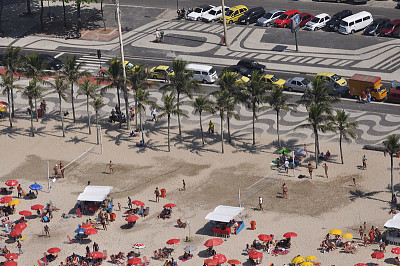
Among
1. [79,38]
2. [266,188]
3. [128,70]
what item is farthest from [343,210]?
[79,38]

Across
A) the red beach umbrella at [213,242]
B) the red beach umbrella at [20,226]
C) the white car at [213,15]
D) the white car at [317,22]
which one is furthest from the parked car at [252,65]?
the red beach umbrella at [20,226]

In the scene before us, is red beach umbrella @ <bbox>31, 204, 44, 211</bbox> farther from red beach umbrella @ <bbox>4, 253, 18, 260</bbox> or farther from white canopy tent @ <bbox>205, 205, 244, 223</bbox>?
white canopy tent @ <bbox>205, 205, 244, 223</bbox>

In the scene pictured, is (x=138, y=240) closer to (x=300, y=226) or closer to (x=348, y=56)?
(x=300, y=226)

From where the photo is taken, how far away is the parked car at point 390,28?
11850 centimetres

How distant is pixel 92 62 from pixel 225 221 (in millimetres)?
48049

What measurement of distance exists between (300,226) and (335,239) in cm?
401

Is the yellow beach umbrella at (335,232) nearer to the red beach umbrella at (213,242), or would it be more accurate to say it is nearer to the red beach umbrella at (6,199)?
the red beach umbrella at (213,242)

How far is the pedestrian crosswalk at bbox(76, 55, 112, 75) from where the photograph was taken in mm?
115850

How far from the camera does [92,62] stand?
118m

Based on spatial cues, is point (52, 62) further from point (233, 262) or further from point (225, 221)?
point (233, 262)

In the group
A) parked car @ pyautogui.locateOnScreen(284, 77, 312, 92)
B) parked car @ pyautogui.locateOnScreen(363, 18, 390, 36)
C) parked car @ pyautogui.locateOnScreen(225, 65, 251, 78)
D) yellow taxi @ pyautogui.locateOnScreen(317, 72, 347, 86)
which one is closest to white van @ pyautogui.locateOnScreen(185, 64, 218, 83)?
parked car @ pyautogui.locateOnScreen(225, 65, 251, 78)

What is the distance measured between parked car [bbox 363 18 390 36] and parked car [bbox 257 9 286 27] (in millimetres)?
14259

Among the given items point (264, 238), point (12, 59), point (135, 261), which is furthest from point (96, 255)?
point (12, 59)

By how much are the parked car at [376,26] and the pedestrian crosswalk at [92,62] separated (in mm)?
37485
